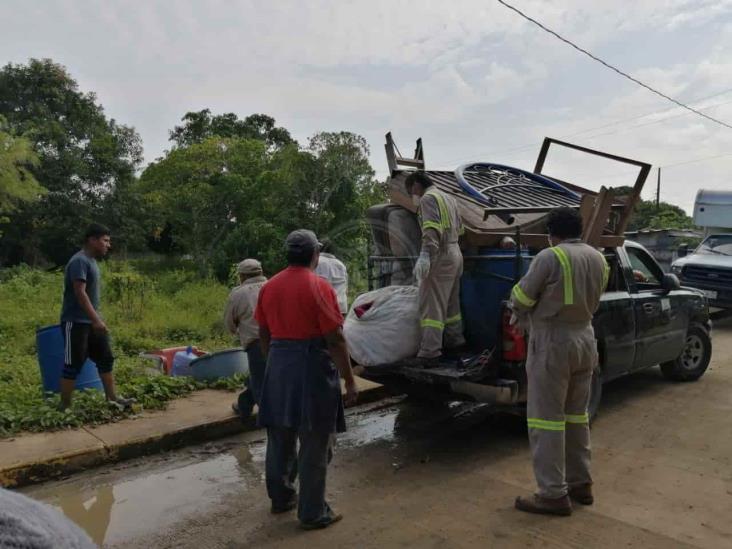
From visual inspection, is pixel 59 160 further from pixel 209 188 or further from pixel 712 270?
pixel 712 270

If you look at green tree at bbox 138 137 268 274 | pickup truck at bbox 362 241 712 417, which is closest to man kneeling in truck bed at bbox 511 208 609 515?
pickup truck at bbox 362 241 712 417

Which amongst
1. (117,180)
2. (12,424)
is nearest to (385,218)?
(12,424)

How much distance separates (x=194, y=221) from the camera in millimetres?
17406

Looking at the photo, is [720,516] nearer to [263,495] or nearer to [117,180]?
[263,495]

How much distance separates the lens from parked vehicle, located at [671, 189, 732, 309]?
38.1 feet

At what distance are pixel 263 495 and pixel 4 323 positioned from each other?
7.54 m

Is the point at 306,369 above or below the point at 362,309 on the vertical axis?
below

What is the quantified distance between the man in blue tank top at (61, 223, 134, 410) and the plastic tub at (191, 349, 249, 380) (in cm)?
135

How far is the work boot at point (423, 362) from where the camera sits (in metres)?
4.95

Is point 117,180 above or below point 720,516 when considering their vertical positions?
above

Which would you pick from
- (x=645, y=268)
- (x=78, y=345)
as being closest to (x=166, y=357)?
(x=78, y=345)

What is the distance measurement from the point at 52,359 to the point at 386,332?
3.11 meters

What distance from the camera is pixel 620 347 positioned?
19.0ft

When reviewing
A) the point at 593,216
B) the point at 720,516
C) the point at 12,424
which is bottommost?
the point at 720,516
